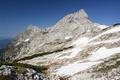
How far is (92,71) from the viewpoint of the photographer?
72875mm

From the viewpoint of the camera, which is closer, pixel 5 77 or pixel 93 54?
pixel 5 77

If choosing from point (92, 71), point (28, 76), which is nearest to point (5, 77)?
point (28, 76)

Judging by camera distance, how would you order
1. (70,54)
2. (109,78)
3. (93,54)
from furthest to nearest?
(70,54) < (93,54) < (109,78)

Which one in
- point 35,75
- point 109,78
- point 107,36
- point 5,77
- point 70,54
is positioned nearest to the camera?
point 5,77

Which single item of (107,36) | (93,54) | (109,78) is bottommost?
(109,78)

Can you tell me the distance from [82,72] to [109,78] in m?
15.6

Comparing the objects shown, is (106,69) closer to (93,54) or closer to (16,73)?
(16,73)

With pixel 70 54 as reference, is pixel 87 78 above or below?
below

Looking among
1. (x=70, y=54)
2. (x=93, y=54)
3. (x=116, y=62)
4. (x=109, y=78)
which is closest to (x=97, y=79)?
(x=109, y=78)

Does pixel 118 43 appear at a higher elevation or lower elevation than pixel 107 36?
lower

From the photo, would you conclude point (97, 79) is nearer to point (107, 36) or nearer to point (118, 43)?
point (118, 43)

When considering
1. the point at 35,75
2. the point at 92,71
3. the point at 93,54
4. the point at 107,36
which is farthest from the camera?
the point at 107,36

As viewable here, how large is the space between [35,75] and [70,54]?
236 feet

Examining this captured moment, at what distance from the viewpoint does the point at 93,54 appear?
4306 inches
